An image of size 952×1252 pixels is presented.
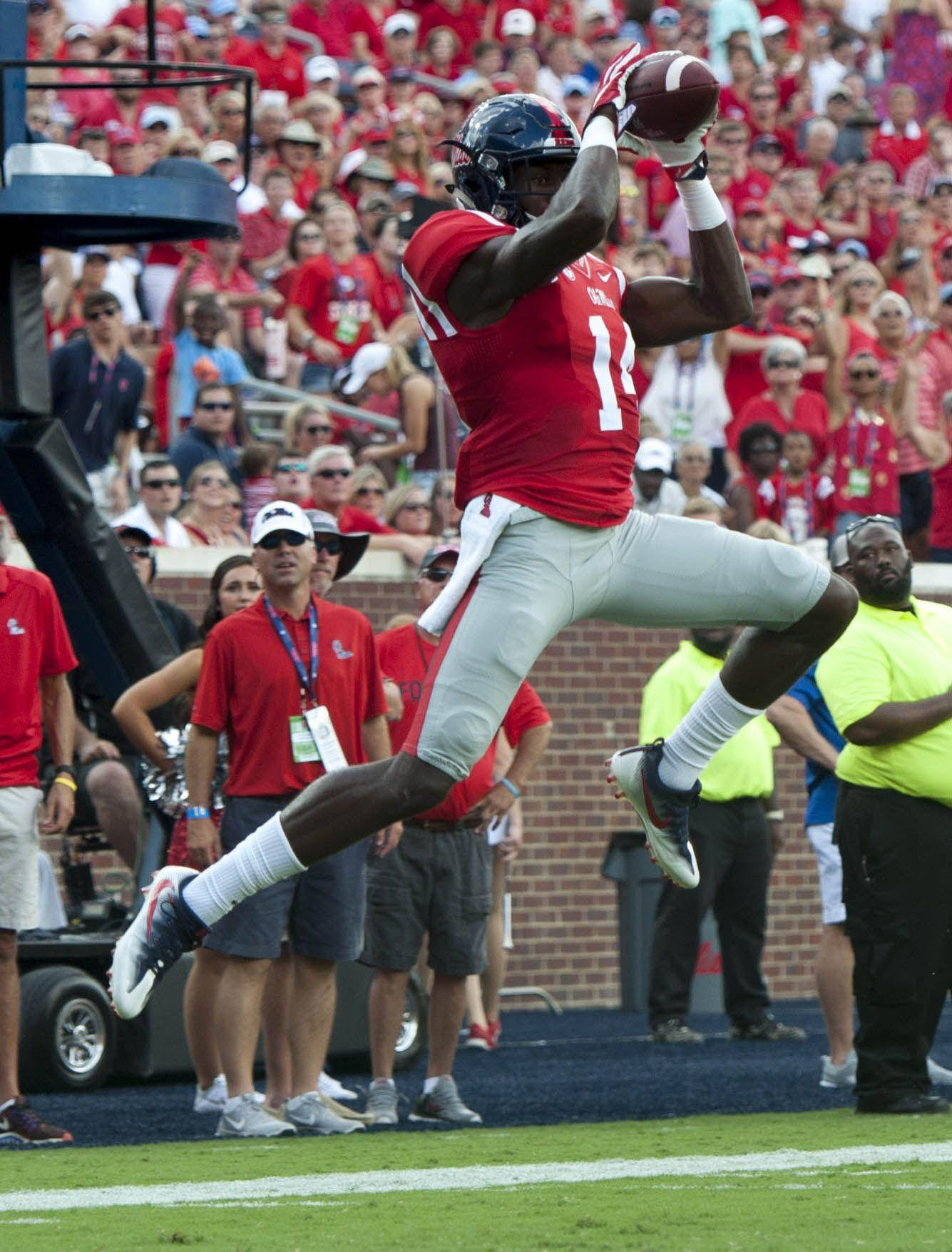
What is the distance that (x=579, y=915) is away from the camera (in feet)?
47.5

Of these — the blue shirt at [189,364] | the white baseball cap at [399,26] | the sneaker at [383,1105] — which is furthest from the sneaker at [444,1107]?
the white baseball cap at [399,26]

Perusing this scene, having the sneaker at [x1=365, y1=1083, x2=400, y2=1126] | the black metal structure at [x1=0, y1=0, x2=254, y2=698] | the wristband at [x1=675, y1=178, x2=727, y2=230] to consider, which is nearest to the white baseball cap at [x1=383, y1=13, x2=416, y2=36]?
the black metal structure at [x1=0, y1=0, x2=254, y2=698]

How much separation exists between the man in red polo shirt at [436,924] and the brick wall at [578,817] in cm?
524

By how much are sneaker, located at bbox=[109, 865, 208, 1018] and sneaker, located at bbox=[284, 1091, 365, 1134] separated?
2.23 meters

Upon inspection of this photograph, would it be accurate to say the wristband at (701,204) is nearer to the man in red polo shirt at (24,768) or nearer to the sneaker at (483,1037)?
the man in red polo shirt at (24,768)

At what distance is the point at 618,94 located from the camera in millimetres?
5785

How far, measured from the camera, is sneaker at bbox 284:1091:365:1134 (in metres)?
8.27

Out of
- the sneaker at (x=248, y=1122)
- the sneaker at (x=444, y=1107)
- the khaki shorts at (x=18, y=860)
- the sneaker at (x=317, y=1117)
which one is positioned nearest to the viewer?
the khaki shorts at (x=18, y=860)

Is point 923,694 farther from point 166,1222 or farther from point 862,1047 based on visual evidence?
point 166,1222

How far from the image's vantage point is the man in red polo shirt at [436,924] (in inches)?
339

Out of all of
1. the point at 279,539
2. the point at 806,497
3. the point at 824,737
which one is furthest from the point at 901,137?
the point at 279,539

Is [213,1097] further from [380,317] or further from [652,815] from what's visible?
[380,317]

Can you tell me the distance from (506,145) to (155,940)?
87.5 inches

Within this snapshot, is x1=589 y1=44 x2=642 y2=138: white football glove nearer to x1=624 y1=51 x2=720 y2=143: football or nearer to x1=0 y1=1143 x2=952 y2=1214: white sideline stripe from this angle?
x1=624 y1=51 x2=720 y2=143: football
